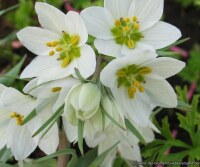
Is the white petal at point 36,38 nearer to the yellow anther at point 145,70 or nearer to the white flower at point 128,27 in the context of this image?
the white flower at point 128,27

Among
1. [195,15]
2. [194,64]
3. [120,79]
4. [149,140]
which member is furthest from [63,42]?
[195,15]

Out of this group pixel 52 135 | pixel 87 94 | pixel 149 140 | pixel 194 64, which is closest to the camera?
pixel 87 94

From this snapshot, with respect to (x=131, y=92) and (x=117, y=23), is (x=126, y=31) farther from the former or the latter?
(x=131, y=92)

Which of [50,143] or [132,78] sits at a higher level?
[132,78]

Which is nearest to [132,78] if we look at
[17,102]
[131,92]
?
[131,92]

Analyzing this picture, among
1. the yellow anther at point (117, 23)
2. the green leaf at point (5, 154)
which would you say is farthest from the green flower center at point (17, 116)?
the yellow anther at point (117, 23)

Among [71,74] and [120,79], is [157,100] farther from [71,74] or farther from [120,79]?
[71,74]

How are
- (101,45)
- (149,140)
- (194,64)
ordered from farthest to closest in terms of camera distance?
(194,64), (149,140), (101,45)
